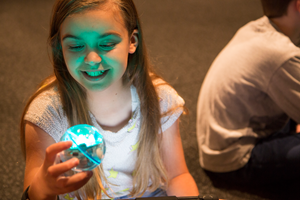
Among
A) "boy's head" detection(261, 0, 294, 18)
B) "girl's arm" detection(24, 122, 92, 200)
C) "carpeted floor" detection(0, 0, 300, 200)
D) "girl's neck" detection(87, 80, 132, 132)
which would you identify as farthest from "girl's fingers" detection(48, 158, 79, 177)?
"boy's head" detection(261, 0, 294, 18)

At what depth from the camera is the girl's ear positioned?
92 centimetres

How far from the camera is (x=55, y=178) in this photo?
67cm

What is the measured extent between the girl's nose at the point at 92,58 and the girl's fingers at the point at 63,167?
286mm

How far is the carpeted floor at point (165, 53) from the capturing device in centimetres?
149

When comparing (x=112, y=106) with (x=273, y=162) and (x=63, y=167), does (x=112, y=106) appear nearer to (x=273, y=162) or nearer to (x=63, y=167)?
(x=63, y=167)

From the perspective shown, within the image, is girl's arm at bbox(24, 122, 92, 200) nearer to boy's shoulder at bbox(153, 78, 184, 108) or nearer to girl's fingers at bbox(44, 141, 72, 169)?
girl's fingers at bbox(44, 141, 72, 169)

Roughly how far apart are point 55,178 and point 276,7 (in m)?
1.18

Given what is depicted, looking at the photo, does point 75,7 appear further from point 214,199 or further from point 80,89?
point 214,199

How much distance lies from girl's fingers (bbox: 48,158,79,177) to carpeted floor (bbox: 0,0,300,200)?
0.74 m

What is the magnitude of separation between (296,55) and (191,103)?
94cm

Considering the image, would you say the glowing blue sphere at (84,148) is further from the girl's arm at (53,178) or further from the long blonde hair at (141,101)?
the long blonde hair at (141,101)

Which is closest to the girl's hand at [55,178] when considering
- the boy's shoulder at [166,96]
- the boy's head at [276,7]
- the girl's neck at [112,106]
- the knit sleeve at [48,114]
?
the knit sleeve at [48,114]

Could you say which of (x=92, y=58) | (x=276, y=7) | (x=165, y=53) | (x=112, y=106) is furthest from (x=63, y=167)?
(x=165, y=53)

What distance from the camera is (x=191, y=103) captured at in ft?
6.75
